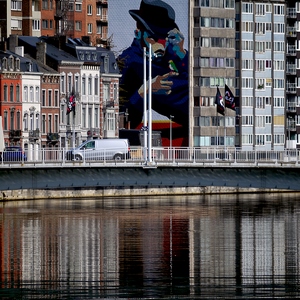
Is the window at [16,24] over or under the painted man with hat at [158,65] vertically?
over

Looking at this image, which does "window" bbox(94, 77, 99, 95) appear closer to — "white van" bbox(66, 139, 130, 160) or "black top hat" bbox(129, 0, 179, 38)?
"black top hat" bbox(129, 0, 179, 38)

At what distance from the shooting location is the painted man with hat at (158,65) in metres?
195

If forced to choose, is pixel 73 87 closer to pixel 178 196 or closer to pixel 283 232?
pixel 178 196

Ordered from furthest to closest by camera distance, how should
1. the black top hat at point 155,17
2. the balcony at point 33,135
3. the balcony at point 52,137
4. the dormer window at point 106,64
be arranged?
1. the black top hat at point 155,17
2. the dormer window at point 106,64
3. the balcony at point 52,137
4. the balcony at point 33,135

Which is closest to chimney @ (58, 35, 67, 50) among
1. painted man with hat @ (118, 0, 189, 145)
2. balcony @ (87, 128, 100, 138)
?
balcony @ (87, 128, 100, 138)

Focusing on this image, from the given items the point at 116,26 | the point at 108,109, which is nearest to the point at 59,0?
the point at 116,26

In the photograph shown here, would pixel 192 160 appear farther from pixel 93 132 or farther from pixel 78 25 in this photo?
pixel 78 25

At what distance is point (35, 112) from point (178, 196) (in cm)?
1603

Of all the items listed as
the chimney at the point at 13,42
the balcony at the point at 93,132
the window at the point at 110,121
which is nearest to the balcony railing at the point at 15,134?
the chimney at the point at 13,42

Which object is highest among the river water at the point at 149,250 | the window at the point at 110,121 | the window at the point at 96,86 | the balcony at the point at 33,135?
the window at the point at 96,86

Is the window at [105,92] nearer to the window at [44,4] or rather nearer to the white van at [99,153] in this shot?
the window at [44,4]

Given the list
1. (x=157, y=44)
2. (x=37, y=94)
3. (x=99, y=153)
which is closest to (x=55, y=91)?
(x=37, y=94)

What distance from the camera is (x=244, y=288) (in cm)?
8156

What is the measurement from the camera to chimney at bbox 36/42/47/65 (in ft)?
564
